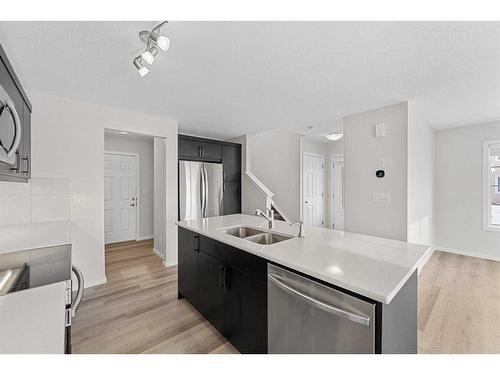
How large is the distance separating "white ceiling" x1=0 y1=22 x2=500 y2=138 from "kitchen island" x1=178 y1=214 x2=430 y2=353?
1.37m

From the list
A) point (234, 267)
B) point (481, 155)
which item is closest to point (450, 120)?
point (481, 155)

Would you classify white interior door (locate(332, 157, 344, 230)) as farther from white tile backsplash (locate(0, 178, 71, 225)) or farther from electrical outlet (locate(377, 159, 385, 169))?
white tile backsplash (locate(0, 178, 71, 225))

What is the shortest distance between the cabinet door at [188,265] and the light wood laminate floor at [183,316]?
155mm

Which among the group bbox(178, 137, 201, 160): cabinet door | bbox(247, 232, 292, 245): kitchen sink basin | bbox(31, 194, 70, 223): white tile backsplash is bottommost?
bbox(247, 232, 292, 245): kitchen sink basin

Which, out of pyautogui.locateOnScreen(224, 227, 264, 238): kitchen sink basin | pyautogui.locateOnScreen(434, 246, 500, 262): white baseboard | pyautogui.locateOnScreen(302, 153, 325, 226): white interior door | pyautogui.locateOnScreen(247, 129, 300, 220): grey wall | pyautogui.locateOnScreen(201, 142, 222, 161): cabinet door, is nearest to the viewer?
pyautogui.locateOnScreen(224, 227, 264, 238): kitchen sink basin

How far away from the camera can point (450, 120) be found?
3578 millimetres

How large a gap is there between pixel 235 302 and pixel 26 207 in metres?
2.45

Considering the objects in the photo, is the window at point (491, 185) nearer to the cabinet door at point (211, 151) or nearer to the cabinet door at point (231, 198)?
the cabinet door at point (231, 198)

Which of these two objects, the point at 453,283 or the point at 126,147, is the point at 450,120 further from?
the point at 126,147

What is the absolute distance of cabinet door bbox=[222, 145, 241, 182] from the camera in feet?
14.7

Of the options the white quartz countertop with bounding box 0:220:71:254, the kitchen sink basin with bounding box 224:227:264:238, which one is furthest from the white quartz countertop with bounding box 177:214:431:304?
the white quartz countertop with bounding box 0:220:71:254

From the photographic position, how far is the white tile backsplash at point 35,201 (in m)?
2.24

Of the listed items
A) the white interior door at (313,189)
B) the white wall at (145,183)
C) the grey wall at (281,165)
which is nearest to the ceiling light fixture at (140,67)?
the grey wall at (281,165)
